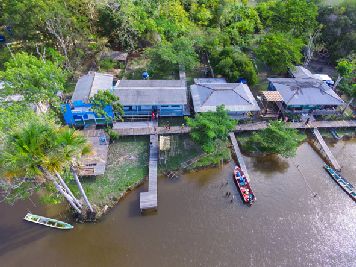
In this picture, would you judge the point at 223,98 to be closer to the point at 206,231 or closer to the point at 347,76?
the point at 206,231

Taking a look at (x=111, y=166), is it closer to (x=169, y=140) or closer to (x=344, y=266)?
(x=169, y=140)

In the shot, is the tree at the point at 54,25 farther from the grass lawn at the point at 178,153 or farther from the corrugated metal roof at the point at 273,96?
the corrugated metal roof at the point at 273,96

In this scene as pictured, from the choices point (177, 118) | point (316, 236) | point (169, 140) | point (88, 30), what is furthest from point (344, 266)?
point (88, 30)

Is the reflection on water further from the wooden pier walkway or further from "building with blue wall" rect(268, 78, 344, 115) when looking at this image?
"building with blue wall" rect(268, 78, 344, 115)

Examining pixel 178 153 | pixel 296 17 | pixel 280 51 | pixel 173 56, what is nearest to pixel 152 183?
pixel 178 153

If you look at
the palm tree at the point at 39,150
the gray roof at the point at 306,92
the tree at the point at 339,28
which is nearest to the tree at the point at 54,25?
the palm tree at the point at 39,150

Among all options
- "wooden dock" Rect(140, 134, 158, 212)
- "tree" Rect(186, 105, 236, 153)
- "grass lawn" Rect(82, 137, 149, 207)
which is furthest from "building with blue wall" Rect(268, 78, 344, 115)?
"grass lawn" Rect(82, 137, 149, 207)
